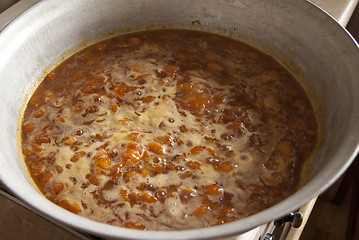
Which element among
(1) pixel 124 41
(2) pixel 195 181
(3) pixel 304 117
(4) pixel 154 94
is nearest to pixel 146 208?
(2) pixel 195 181

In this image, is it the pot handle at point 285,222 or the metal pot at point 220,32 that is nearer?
the metal pot at point 220,32

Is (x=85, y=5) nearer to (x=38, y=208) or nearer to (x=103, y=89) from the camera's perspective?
(x=103, y=89)

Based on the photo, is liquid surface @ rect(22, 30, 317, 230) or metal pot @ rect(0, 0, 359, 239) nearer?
metal pot @ rect(0, 0, 359, 239)

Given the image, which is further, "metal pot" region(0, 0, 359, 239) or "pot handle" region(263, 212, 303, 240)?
"pot handle" region(263, 212, 303, 240)

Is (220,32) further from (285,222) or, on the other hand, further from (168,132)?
(285,222)

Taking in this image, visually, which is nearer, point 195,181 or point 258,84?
point 195,181

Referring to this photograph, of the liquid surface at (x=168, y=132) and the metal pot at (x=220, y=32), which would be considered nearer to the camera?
the metal pot at (x=220, y=32)
